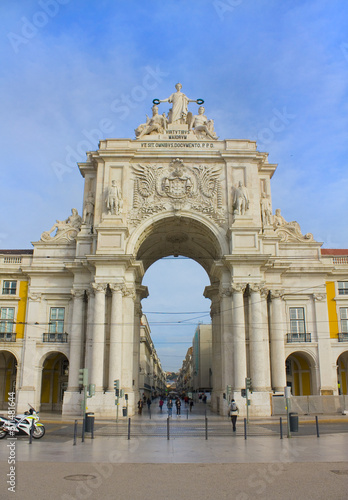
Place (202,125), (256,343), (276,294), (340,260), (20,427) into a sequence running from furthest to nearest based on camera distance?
1. (340,260)
2. (202,125)
3. (276,294)
4. (256,343)
5. (20,427)

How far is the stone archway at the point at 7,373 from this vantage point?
145 ft

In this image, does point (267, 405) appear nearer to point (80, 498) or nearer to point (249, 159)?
point (249, 159)

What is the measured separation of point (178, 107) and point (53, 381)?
27.7m

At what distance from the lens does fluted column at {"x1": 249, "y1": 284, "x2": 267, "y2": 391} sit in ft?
120

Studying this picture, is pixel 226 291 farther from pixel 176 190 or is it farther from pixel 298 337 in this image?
pixel 176 190

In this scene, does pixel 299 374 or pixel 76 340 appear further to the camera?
pixel 299 374

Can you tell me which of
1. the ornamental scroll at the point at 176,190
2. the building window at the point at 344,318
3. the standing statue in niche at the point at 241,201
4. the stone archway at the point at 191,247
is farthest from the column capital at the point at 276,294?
the ornamental scroll at the point at 176,190

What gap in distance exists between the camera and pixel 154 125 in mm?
43875

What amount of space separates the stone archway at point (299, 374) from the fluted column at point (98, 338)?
17.1 metres

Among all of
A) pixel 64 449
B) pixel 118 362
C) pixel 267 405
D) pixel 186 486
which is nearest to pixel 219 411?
pixel 267 405

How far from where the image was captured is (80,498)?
10438 mm

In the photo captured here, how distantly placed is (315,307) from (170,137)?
19533mm

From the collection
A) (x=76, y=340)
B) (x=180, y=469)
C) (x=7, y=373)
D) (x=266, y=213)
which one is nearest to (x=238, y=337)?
(x=266, y=213)

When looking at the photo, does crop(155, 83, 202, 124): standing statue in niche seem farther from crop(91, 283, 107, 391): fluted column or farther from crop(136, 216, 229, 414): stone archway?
crop(91, 283, 107, 391): fluted column
